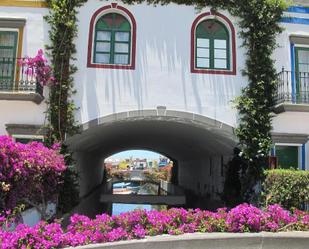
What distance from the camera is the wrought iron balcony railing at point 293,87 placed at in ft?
49.6

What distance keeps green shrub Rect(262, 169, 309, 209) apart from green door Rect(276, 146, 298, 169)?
2.52m

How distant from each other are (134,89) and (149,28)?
2113 mm

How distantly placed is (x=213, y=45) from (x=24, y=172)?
8427 mm

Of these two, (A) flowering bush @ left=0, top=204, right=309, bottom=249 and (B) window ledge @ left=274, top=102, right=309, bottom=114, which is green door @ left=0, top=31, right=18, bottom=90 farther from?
(B) window ledge @ left=274, top=102, right=309, bottom=114

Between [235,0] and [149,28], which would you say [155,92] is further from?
[235,0]

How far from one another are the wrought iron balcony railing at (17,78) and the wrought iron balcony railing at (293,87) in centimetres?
786

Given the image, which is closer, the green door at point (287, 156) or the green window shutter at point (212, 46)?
the green window shutter at point (212, 46)

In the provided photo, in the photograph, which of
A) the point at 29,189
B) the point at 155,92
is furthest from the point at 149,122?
the point at 29,189

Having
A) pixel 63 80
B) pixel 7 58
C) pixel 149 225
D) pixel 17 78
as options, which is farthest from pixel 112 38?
pixel 149 225

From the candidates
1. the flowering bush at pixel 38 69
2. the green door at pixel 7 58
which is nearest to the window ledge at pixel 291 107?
the flowering bush at pixel 38 69

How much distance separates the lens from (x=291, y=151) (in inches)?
609

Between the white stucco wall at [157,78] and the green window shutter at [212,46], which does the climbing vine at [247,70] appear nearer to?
the white stucco wall at [157,78]

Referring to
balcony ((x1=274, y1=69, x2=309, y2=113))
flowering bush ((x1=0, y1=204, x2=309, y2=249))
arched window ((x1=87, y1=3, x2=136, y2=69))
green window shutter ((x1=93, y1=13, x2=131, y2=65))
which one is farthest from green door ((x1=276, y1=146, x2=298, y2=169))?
flowering bush ((x1=0, y1=204, x2=309, y2=249))

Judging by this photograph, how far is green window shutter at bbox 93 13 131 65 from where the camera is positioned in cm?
1492
